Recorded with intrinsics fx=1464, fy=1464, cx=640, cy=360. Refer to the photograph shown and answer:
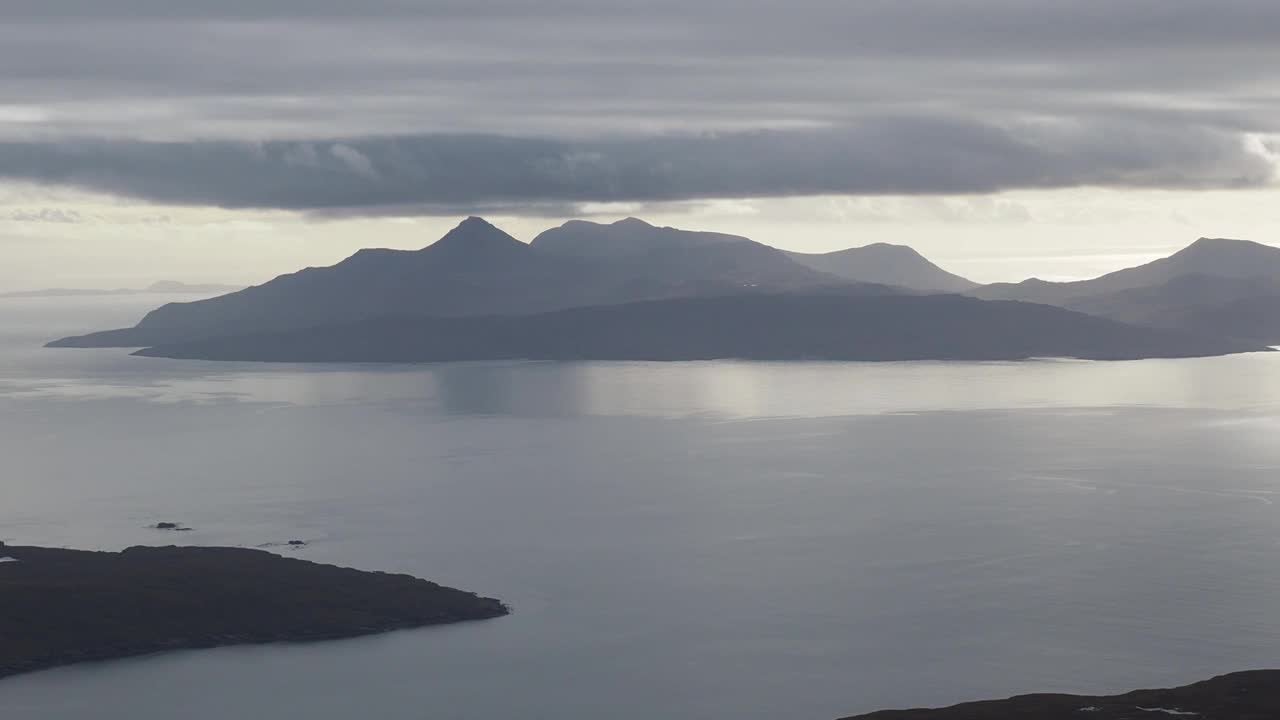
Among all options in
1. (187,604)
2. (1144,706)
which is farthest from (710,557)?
(1144,706)

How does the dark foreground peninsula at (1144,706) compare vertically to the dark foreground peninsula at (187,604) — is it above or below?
below

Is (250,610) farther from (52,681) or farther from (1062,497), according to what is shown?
(1062,497)

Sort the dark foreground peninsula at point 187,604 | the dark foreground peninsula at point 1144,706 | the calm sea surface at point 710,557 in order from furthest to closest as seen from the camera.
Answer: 1. the dark foreground peninsula at point 187,604
2. the calm sea surface at point 710,557
3. the dark foreground peninsula at point 1144,706

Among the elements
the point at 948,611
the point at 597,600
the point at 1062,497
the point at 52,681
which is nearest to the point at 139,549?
the point at 52,681

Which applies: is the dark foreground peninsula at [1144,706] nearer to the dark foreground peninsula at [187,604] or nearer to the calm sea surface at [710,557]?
the calm sea surface at [710,557]

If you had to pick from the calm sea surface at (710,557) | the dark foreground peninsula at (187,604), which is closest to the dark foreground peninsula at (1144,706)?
the calm sea surface at (710,557)

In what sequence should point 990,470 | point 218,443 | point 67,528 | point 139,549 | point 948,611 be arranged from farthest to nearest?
1. point 218,443
2. point 990,470
3. point 67,528
4. point 139,549
5. point 948,611

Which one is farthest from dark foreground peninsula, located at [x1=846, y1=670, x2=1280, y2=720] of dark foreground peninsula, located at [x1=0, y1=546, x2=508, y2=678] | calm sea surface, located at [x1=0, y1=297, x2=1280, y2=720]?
dark foreground peninsula, located at [x1=0, y1=546, x2=508, y2=678]
